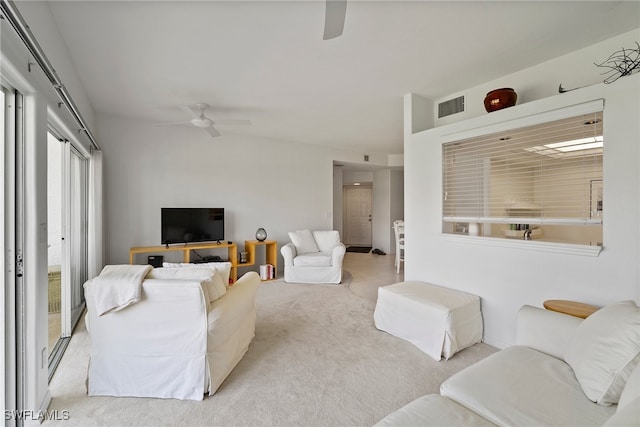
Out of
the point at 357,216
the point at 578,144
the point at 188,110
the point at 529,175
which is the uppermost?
the point at 188,110

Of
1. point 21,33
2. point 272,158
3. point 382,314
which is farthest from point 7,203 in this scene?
point 272,158

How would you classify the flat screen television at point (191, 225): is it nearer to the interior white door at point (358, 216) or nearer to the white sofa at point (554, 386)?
the white sofa at point (554, 386)

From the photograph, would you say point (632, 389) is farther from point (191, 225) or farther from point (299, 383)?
point (191, 225)

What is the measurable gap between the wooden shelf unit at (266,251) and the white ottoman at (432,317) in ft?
8.72

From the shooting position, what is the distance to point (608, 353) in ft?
4.22

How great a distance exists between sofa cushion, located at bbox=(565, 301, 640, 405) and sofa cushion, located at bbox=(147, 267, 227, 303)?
2.03 meters

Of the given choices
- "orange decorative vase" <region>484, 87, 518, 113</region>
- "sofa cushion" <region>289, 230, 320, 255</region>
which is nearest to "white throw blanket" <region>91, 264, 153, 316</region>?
"orange decorative vase" <region>484, 87, 518, 113</region>

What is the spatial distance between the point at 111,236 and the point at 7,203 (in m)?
3.03

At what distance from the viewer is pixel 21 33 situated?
141 cm

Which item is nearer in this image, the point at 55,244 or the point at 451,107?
the point at 55,244

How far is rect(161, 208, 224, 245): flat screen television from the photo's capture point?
443 cm

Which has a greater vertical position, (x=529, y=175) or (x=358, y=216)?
(x=529, y=175)

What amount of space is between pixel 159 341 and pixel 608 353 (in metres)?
2.35

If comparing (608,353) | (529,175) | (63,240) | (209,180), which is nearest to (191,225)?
(209,180)
